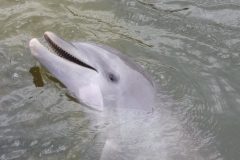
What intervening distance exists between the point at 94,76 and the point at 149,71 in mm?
1652

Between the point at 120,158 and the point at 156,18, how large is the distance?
152 inches

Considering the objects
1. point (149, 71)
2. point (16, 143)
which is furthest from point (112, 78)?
point (16, 143)

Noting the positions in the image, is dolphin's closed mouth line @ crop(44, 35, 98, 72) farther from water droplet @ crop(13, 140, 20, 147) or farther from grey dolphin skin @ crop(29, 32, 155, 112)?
water droplet @ crop(13, 140, 20, 147)

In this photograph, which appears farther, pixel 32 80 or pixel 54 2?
pixel 54 2

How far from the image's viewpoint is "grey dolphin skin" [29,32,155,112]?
18.9 feet

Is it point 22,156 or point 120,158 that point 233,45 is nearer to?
point 120,158

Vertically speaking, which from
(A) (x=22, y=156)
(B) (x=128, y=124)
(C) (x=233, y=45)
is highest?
(C) (x=233, y=45)

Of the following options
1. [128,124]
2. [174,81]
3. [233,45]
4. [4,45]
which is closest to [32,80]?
[4,45]

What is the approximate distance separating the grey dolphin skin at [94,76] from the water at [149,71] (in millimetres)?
186

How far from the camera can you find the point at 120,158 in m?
5.64

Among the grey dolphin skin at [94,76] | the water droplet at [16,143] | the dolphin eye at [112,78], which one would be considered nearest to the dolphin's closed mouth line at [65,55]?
the grey dolphin skin at [94,76]

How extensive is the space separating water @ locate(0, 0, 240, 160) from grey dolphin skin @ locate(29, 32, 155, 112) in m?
0.19

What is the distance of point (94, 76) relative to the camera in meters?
5.77

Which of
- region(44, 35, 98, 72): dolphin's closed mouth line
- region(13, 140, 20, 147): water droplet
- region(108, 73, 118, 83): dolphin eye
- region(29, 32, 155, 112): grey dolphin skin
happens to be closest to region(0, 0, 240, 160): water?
region(13, 140, 20, 147): water droplet
